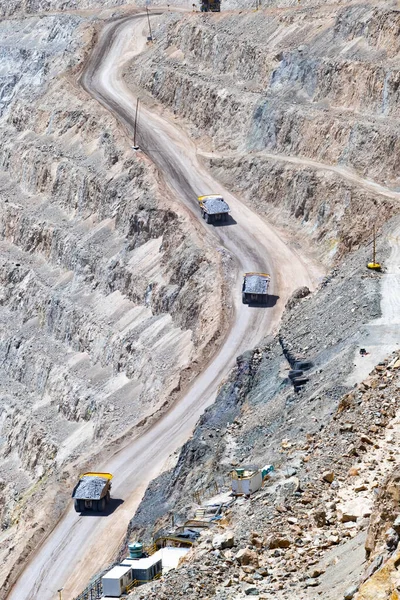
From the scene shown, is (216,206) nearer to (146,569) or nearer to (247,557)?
(146,569)

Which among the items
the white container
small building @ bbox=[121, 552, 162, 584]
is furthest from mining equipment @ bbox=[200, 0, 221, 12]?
small building @ bbox=[121, 552, 162, 584]

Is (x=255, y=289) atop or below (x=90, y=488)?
atop

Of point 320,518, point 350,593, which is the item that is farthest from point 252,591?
point 350,593

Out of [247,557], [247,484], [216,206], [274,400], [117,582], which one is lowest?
[274,400]

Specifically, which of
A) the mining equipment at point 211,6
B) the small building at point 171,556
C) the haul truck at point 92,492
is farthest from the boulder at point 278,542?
the mining equipment at point 211,6

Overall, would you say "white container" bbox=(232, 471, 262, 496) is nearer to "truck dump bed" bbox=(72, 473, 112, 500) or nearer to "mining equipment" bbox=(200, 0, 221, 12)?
"truck dump bed" bbox=(72, 473, 112, 500)

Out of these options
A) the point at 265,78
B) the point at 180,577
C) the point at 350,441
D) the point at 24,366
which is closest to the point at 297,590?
the point at 180,577
